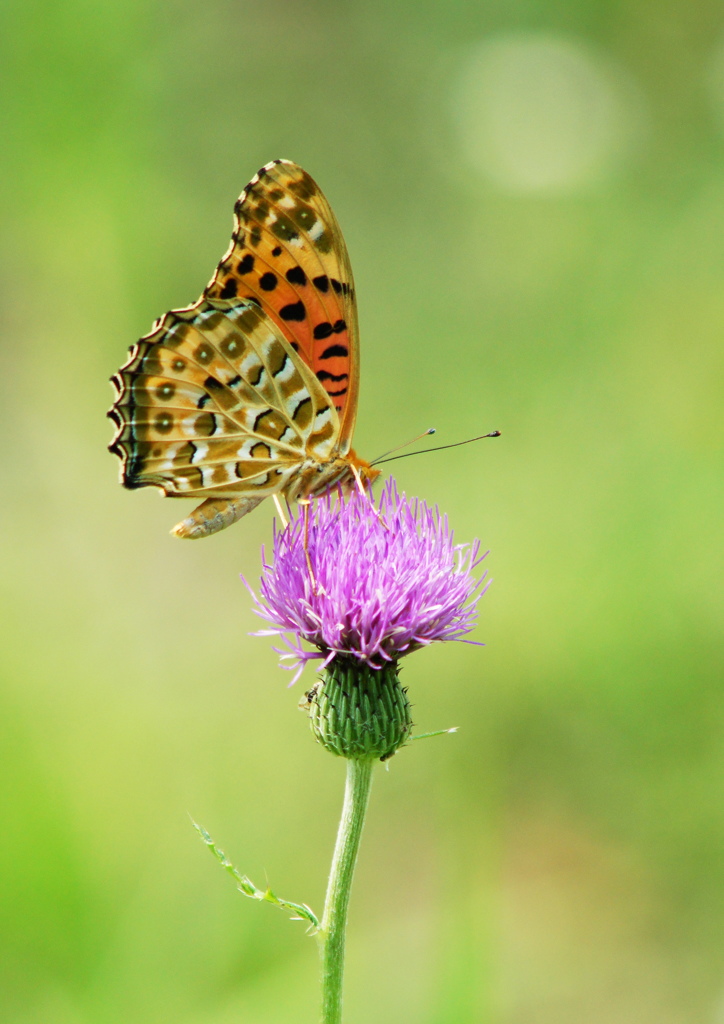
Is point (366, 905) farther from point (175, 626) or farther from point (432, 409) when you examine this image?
point (432, 409)

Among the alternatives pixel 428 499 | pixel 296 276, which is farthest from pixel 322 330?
pixel 428 499

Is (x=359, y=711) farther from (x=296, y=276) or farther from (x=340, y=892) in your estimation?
(x=296, y=276)

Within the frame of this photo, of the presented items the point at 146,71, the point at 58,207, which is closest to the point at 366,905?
the point at 58,207

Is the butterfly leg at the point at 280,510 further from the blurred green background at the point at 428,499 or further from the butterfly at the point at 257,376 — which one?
the blurred green background at the point at 428,499

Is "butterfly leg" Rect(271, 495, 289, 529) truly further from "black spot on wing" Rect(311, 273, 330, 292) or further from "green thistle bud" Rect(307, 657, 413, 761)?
"black spot on wing" Rect(311, 273, 330, 292)

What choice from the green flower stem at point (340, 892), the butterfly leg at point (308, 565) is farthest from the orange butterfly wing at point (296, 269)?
the green flower stem at point (340, 892)
